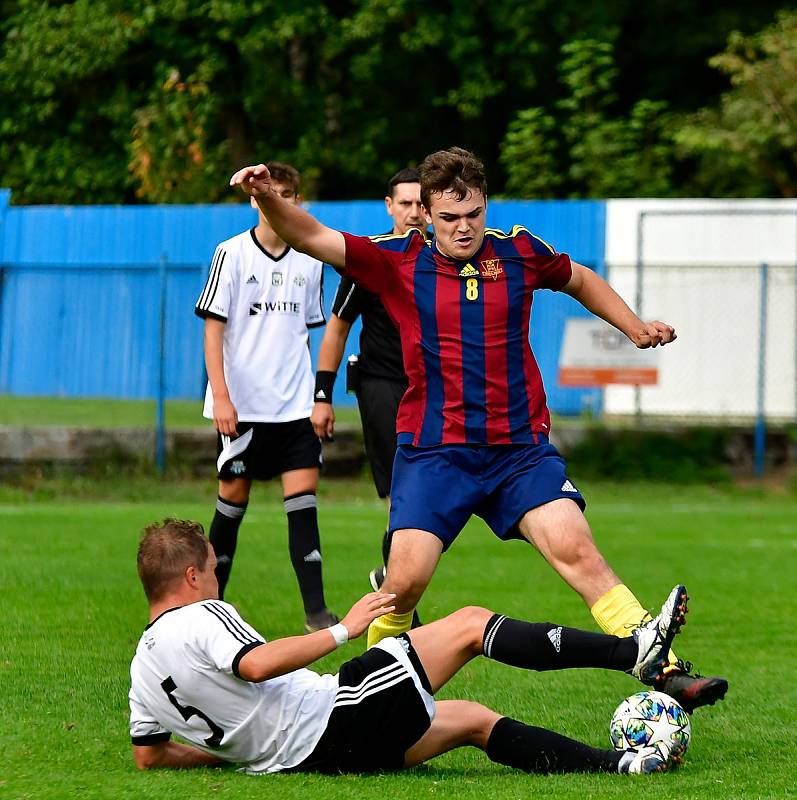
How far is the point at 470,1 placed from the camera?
91.7ft

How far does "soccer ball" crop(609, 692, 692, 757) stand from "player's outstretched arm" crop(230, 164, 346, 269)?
199cm

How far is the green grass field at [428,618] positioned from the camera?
5.20 metres

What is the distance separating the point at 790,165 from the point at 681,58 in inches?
235

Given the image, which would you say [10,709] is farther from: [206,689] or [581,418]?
[581,418]

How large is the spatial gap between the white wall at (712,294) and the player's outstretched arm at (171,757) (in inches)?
550

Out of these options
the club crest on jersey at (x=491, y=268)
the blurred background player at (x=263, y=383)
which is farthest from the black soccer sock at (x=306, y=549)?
the club crest on jersey at (x=491, y=268)

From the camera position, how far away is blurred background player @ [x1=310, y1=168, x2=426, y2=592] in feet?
26.7

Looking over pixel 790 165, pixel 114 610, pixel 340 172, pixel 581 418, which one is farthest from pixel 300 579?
pixel 340 172

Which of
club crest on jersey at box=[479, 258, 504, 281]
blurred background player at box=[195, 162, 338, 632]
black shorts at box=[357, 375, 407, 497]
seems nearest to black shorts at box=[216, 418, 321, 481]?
blurred background player at box=[195, 162, 338, 632]

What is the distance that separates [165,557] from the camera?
5152 millimetres

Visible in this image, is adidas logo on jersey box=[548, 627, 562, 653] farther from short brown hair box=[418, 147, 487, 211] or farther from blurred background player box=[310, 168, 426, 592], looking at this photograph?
blurred background player box=[310, 168, 426, 592]

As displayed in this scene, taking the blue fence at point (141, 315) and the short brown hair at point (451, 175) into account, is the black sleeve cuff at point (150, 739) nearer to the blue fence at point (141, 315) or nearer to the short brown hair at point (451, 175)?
the short brown hair at point (451, 175)

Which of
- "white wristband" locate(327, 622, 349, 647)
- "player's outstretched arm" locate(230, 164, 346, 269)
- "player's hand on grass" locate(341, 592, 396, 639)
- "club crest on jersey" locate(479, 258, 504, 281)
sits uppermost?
"player's outstretched arm" locate(230, 164, 346, 269)

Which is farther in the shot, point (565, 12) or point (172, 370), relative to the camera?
point (565, 12)
